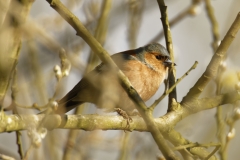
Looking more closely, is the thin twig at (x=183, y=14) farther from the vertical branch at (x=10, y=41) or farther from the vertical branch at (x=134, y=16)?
the vertical branch at (x=10, y=41)

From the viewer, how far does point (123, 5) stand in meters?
5.20

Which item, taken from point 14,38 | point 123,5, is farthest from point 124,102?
point 14,38

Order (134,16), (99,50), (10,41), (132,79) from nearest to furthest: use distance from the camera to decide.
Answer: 1. (99,50)
2. (10,41)
3. (132,79)
4. (134,16)

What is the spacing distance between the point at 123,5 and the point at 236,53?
1.64 metres

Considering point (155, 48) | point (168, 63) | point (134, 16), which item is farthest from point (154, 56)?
point (134, 16)

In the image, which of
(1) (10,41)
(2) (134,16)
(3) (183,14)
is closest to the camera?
(1) (10,41)

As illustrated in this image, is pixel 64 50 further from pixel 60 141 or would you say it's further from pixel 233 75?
pixel 233 75

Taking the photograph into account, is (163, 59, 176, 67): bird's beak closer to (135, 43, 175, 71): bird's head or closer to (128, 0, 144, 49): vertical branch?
(135, 43, 175, 71): bird's head

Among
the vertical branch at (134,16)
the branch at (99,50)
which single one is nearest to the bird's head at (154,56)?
the vertical branch at (134,16)

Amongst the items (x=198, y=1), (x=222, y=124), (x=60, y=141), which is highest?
(x=198, y=1)

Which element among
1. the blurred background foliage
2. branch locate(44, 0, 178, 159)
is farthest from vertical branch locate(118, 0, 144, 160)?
branch locate(44, 0, 178, 159)

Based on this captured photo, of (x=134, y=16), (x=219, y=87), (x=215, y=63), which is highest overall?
(x=134, y=16)

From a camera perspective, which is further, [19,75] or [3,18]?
[19,75]

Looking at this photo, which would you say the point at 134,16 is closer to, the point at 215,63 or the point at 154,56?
the point at 154,56
